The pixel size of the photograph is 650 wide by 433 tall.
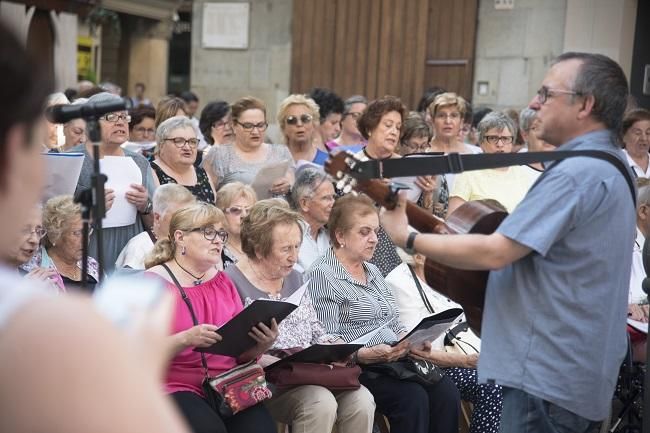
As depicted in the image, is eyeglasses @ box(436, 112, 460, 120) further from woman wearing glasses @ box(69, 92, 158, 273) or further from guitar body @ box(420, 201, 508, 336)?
guitar body @ box(420, 201, 508, 336)

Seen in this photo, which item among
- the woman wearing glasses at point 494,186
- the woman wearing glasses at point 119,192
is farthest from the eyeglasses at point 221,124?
the woman wearing glasses at point 494,186

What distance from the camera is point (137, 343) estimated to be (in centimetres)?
116

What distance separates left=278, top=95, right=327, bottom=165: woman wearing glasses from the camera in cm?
710

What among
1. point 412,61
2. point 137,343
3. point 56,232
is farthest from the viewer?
point 412,61

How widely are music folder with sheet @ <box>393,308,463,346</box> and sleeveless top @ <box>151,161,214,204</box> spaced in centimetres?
182

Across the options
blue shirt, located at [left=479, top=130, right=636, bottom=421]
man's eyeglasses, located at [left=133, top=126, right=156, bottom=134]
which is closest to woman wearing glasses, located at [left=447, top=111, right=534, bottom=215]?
man's eyeglasses, located at [left=133, top=126, right=156, bottom=134]

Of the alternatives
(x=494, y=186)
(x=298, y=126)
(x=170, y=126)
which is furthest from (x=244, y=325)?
(x=298, y=126)

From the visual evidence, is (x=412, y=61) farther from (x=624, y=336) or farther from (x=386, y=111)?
(x=624, y=336)

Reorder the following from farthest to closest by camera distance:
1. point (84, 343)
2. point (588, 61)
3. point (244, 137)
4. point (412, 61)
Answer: point (412, 61) < point (244, 137) < point (588, 61) < point (84, 343)

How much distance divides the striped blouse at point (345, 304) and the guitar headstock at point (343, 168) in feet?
6.28

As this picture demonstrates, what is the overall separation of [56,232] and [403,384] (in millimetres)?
1898

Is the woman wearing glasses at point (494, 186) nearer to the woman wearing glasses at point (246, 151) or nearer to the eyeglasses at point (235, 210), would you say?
the woman wearing glasses at point (246, 151)

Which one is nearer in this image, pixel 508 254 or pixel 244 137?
pixel 508 254

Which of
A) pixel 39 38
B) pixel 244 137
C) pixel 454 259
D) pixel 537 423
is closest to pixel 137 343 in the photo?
pixel 454 259
